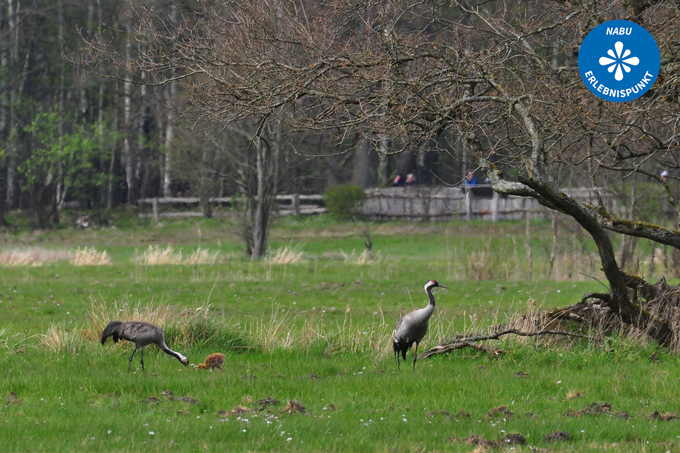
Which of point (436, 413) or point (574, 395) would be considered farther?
point (574, 395)

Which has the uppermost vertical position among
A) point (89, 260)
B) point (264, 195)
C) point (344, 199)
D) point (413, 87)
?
point (413, 87)

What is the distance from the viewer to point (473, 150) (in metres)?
10.3

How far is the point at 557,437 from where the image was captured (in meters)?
7.41

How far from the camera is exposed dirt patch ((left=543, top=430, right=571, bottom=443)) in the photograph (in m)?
7.38

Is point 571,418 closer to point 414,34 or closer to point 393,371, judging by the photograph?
point 393,371

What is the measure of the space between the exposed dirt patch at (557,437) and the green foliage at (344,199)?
37.2 meters

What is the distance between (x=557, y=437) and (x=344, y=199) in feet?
123


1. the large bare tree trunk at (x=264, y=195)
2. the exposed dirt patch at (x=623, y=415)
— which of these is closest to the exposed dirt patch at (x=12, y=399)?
the exposed dirt patch at (x=623, y=415)

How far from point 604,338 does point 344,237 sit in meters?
28.7

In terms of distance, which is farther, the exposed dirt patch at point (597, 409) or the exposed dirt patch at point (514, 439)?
the exposed dirt patch at point (597, 409)

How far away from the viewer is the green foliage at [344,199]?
44656mm

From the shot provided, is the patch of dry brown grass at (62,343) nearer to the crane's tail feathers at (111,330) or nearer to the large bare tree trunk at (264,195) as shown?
the crane's tail feathers at (111,330)

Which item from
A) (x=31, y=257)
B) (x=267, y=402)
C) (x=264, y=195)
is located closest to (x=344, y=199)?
(x=264, y=195)

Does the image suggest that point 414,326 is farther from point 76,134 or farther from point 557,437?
point 76,134
